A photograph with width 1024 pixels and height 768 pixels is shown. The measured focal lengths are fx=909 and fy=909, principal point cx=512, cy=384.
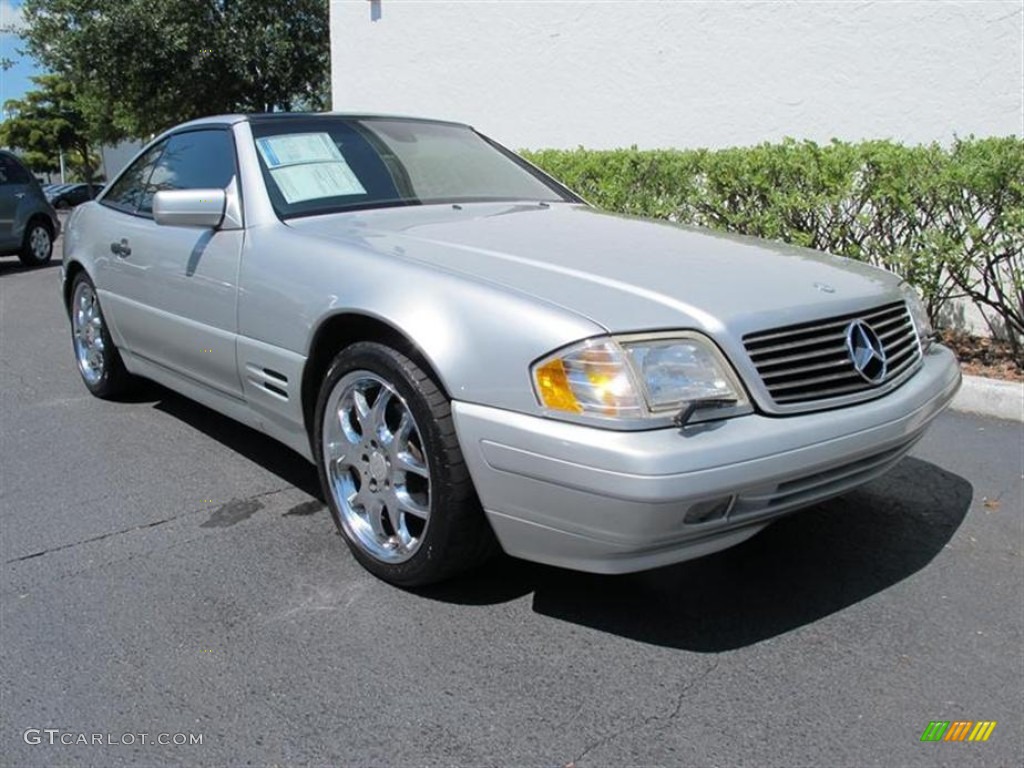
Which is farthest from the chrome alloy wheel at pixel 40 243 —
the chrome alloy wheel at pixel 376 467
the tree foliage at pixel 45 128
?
the tree foliage at pixel 45 128

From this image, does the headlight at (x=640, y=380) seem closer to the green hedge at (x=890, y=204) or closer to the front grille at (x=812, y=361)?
the front grille at (x=812, y=361)

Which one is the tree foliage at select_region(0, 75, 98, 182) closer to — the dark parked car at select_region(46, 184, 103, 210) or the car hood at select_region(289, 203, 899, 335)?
the dark parked car at select_region(46, 184, 103, 210)

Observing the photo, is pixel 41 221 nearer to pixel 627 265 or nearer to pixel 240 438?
pixel 240 438

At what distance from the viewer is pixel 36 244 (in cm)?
1390

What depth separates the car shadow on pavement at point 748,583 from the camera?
2861 millimetres

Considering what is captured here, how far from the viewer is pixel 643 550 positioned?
8.19 feet

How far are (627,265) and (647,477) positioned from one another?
86cm

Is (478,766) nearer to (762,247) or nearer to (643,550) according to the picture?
(643,550)

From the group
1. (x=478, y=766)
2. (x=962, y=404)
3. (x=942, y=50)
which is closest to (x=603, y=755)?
(x=478, y=766)

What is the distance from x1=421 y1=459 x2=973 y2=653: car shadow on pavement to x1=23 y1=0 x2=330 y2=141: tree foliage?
55.3 feet

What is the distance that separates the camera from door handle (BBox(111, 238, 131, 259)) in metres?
4.52

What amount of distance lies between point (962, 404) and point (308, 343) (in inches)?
155

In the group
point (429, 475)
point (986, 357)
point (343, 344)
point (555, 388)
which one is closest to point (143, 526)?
point (343, 344)

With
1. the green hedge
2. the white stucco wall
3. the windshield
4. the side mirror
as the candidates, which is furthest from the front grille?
the white stucco wall
